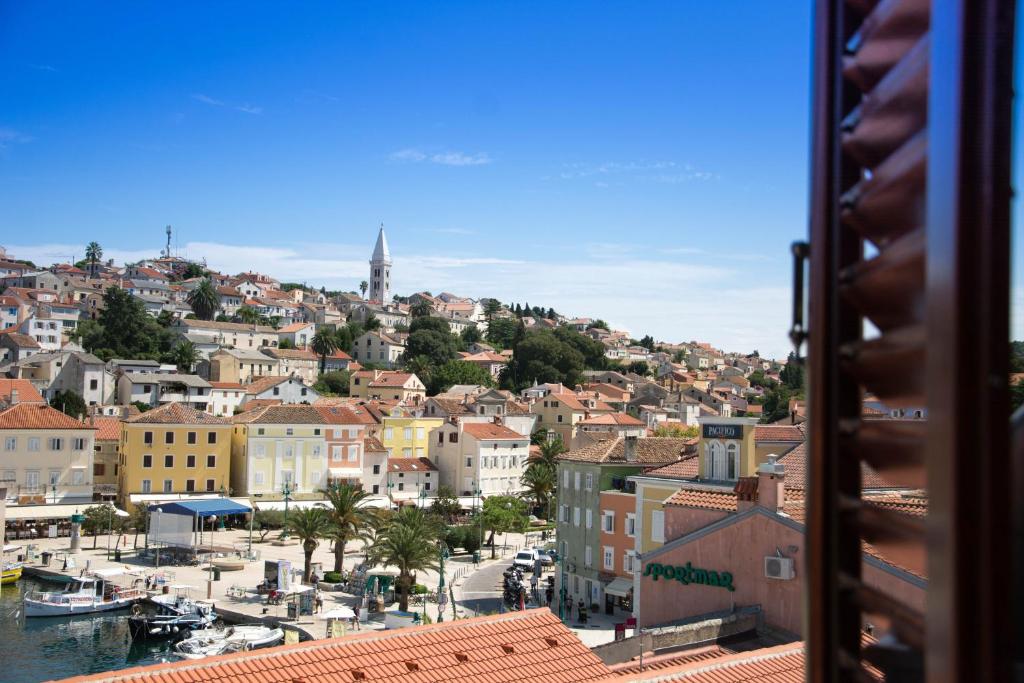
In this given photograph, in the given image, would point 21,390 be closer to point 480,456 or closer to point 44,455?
point 44,455

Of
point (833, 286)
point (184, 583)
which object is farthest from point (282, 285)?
point (833, 286)

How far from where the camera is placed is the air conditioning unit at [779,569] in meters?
14.8

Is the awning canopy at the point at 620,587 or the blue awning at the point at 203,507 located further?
the blue awning at the point at 203,507

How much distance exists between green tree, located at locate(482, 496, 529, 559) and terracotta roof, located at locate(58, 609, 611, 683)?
32812 millimetres

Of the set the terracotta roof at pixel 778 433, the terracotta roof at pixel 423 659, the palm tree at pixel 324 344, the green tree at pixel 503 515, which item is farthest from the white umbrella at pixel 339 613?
the palm tree at pixel 324 344

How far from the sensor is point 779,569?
14.8m

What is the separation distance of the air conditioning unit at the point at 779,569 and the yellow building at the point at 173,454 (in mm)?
41198

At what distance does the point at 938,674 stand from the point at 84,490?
54073 mm

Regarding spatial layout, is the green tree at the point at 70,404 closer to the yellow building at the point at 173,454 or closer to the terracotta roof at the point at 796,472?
the yellow building at the point at 173,454

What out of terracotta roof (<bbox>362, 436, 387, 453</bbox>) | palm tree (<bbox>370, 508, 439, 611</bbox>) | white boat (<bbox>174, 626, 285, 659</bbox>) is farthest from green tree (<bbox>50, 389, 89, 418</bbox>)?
white boat (<bbox>174, 626, 285, 659</bbox>)

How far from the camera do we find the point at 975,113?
3.86 feet

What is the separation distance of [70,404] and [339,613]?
43933 millimetres

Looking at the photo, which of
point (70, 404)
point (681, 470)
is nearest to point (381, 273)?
point (70, 404)

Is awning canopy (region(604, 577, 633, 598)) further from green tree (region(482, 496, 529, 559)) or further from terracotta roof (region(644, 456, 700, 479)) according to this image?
green tree (region(482, 496, 529, 559))
